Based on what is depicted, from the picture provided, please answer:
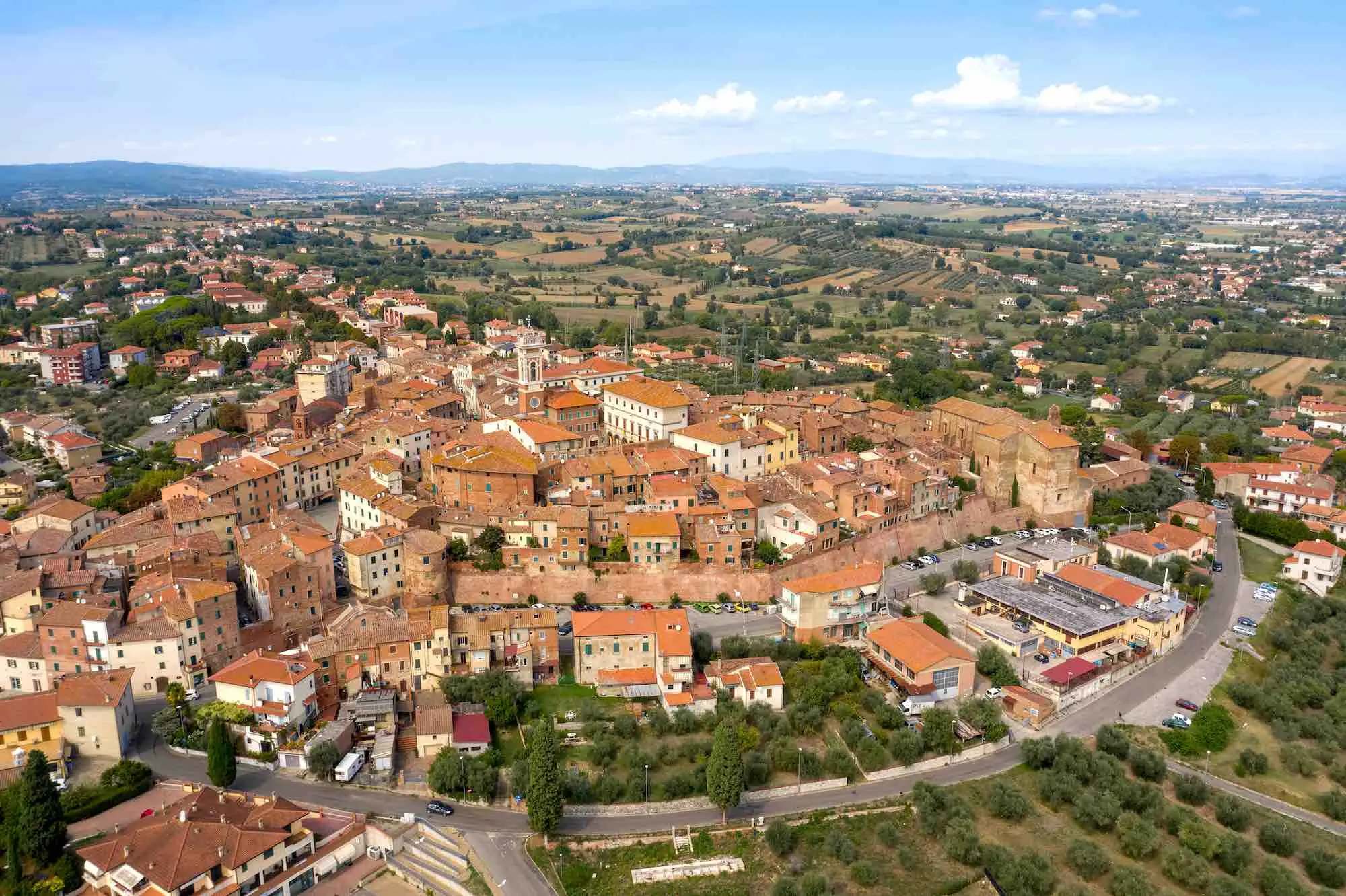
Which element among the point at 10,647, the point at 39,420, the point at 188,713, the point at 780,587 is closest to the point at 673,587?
the point at 780,587

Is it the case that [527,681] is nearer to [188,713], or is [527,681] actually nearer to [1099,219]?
[188,713]

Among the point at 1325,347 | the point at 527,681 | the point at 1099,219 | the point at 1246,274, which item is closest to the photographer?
the point at 527,681

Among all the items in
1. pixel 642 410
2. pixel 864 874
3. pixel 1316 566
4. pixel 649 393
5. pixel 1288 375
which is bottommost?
pixel 864 874

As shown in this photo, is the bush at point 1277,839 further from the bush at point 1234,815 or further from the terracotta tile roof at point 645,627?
the terracotta tile roof at point 645,627

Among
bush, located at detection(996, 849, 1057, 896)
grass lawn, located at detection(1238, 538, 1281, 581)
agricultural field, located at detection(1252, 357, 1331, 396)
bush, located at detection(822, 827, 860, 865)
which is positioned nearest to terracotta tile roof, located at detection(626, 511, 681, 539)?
bush, located at detection(822, 827, 860, 865)

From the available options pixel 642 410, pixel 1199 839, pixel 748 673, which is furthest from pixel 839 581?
pixel 642 410

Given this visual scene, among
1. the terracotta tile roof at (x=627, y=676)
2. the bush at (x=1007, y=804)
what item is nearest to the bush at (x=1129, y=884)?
the bush at (x=1007, y=804)

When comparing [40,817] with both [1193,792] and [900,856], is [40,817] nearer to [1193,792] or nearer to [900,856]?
[900,856]

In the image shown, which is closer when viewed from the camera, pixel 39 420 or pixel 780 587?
pixel 780 587
